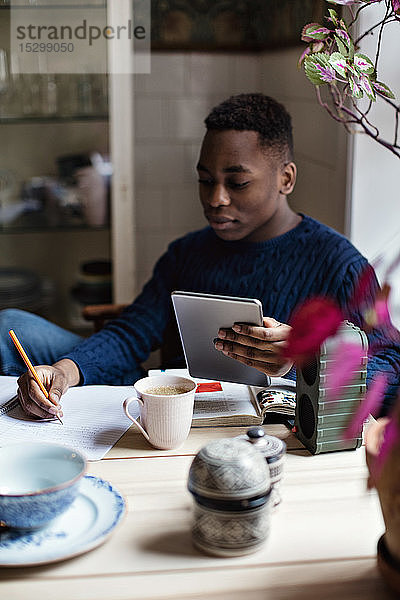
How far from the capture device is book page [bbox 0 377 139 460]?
3.91 ft

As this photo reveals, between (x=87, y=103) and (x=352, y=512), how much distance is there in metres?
2.13

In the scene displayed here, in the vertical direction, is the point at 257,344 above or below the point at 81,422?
above

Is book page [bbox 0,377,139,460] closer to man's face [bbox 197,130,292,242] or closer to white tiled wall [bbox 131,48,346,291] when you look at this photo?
man's face [bbox 197,130,292,242]

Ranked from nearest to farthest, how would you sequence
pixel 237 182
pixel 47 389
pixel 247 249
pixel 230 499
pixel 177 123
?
pixel 230 499
pixel 47 389
pixel 237 182
pixel 247 249
pixel 177 123

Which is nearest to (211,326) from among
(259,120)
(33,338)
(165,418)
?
(165,418)

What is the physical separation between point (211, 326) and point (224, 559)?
0.54 metres

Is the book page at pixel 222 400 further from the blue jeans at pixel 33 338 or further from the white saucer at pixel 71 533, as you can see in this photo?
the blue jeans at pixel 33 338

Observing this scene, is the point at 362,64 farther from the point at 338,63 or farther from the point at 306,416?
the point at 306,416

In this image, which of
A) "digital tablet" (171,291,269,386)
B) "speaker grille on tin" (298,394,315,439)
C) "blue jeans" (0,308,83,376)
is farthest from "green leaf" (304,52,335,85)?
"blue jeans" (0,308,83,376)

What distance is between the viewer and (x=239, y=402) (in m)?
1.34

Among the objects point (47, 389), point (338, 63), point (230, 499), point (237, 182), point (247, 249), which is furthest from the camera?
point (247, 249)

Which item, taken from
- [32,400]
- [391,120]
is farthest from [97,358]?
[391,120]

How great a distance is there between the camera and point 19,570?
0.86 metres

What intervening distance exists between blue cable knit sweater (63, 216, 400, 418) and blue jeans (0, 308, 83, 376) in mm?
247
